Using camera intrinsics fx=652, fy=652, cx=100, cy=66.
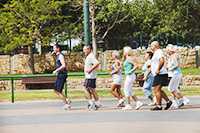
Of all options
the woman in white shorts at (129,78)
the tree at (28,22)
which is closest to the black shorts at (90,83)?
the woman in white shorts at (129,78)

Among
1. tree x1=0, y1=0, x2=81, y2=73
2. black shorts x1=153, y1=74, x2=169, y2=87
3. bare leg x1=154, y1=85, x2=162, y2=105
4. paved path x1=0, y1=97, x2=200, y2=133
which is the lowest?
paved path x1=0, y1=97, x2=200, y2=133

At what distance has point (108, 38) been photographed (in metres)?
55.4

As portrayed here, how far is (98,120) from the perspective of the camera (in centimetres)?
1418

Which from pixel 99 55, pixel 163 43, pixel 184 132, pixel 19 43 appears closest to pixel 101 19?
pixel 99 55

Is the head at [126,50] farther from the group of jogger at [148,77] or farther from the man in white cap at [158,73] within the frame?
the man in white cap at [158,73]

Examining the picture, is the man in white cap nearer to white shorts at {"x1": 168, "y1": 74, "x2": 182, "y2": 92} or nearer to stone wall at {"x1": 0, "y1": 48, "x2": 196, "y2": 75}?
white shorts at {"x1": 168, "y1": 74, "x2": 182, "y2": 92}

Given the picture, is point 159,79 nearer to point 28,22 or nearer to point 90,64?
point 90,64

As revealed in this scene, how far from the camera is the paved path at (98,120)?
12.5 meters

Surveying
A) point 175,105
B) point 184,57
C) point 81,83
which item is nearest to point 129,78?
point 175,105

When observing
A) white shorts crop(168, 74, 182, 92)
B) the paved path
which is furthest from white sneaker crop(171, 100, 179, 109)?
white shorts crop(168, 74, 182, 92)

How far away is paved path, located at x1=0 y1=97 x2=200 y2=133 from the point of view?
40.9 feet

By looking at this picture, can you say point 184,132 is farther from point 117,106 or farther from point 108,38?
point 108,38

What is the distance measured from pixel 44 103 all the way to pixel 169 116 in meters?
6.31

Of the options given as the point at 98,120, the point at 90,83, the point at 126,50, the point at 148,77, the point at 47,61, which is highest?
the point at 126,50
